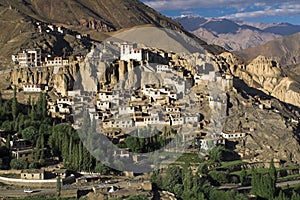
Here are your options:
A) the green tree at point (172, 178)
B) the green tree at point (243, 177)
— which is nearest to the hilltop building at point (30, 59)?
the green tree at point (172, 178)

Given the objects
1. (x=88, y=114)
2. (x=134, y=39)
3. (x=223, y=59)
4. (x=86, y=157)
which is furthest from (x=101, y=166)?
(x=134, y=39)

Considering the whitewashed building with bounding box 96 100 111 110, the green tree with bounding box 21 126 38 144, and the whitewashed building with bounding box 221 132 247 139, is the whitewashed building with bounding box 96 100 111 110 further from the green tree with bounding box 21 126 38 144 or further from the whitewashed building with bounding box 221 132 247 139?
the whitewashed building with bounding box 221 132 247 139

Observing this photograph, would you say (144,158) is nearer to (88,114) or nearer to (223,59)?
(88,114)

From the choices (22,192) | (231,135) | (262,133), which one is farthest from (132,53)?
(22,192)

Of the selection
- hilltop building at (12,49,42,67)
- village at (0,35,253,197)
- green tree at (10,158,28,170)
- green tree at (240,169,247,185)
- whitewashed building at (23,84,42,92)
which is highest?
hilltop building at (12,49,42,67)

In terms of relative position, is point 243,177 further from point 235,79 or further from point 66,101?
point 235,79

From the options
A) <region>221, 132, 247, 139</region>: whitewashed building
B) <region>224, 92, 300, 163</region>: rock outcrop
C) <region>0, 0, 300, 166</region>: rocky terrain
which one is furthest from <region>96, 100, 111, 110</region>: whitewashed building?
<region>224, 92, 300, 163</region>: rock outcrop

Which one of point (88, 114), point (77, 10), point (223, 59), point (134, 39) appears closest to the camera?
point (88, 114)

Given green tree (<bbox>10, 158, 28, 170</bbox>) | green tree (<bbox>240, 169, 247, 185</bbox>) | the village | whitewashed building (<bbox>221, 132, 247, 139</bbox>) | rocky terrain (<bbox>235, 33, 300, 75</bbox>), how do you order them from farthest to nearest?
1. rocky terrain (<bbox>235, 33, 300, 75</bbox>)
2. whitewashed building (<bbox>221, 132, 247, 139</bbox>)
3. the village
4. green tree (<bbox>240, 169, 247, 185</bbox>)
5. green tree (<bbox>10, 158, 28, 170</bbox>)

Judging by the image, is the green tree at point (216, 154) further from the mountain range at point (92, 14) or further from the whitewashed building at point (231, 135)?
the mountain range at point (92, 14)

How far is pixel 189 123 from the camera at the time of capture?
3547 cm

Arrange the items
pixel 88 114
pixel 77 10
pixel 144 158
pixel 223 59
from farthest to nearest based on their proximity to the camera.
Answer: pixel 77 10 < pixel 223 59 < pixel 88 114 < pixel 144 158

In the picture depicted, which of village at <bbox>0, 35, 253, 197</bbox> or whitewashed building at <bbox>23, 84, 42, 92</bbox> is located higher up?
whitewashed building at <bbox>23, 84, 42, 92</bbox>

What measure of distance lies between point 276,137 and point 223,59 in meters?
19.5
